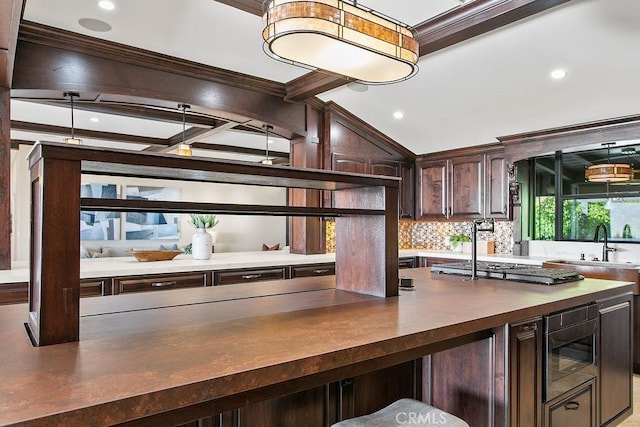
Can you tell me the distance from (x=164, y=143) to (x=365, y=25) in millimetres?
5250

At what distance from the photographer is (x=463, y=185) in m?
5.52

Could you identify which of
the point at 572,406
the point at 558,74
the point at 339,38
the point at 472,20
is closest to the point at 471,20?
the point at 472,20

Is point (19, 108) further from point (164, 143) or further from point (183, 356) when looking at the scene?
point (183, 356)

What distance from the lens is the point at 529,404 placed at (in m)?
1.94

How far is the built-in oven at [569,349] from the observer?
6.72ft

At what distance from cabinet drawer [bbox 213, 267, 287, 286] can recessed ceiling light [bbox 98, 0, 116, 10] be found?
210cm

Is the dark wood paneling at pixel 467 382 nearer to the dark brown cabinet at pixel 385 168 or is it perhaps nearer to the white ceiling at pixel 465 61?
the white ceiling at pixel 465 61

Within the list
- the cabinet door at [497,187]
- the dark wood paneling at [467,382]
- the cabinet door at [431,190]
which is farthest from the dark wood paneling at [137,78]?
the dark wood paneling at [467,382]

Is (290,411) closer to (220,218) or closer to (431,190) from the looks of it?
(431,190)

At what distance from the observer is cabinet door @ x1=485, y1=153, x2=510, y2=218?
5.12 m

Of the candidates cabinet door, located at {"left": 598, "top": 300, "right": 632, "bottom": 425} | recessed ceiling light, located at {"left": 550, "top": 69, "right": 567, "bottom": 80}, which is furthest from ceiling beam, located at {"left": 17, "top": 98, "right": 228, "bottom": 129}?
→ cabinet door, located at {"left": 598, "top": 300, "right": 632, "bottom": 425}

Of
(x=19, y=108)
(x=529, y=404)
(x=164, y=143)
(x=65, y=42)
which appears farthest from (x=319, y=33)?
(x=164, y=143)

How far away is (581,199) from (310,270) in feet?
10.3

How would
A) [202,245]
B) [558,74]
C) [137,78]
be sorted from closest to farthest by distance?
[137,78], [558,74], [202,245]
